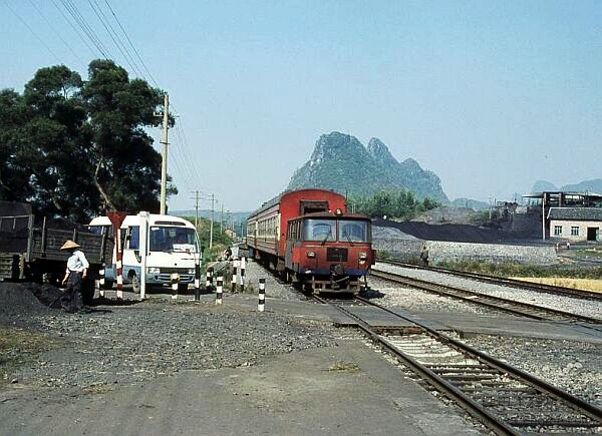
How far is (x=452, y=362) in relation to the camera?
12.6 metres

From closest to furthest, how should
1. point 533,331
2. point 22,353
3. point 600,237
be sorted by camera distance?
point 22,353, point 533,331, point 600,237

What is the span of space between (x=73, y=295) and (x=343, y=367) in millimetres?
7642

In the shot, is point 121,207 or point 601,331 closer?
point 601,331

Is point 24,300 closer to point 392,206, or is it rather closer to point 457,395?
point 457,395

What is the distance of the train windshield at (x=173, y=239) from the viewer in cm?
2458

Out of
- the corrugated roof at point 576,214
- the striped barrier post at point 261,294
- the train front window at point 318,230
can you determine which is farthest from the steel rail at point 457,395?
the corrugated roof at point 576,214

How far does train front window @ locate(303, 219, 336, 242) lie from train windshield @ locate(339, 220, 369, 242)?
271 mm

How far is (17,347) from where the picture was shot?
39.4 feet

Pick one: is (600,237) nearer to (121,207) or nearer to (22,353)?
(121,207)

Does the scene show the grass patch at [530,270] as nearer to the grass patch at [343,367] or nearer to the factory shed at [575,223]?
the grass patch at [343,367]

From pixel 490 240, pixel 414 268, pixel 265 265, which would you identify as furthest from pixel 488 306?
pixel 490 240

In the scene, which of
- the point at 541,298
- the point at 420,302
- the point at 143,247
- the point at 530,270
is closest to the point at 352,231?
the point at 420,302

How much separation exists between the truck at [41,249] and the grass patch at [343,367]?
9.46 metres

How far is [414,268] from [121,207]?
17844mm
